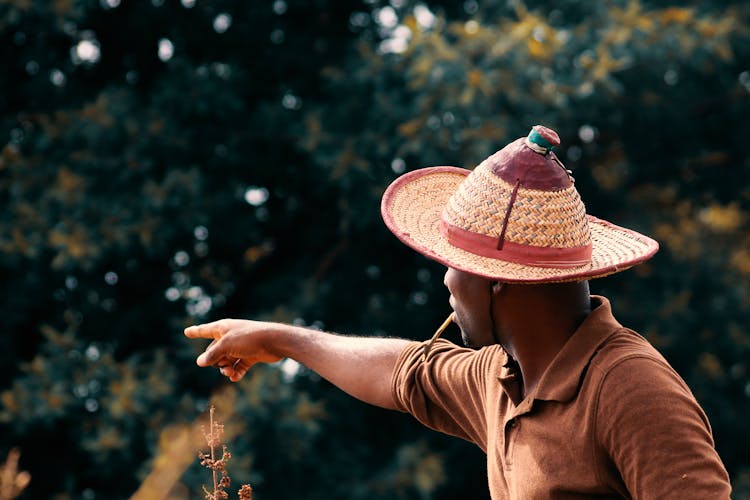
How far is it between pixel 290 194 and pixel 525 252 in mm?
4797

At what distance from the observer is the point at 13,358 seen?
6.49 metres

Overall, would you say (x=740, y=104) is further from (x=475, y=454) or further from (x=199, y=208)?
(x=199, y=208)

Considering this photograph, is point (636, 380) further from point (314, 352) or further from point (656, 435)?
point (314, 352)

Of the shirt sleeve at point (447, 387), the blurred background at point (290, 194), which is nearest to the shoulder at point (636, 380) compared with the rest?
the shirt sleeve at point (447, 387)

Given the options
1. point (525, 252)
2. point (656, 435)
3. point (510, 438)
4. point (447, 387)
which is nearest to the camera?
point (656, 435)

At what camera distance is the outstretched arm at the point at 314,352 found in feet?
9.17

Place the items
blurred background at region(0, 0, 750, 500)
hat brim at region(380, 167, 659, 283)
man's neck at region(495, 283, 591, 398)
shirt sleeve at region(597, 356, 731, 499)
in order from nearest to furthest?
shirt sleeve at region(597, 356, 731, 499) < hat brim at region(380, 167, 659, 283) < man's neck at region(495, 283, 591, 398) < blurred background at region(0, 0, 750, 500)

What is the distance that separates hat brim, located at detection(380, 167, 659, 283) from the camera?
2.08 metres

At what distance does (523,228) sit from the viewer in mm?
2121

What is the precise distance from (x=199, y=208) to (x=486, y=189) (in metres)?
4.24

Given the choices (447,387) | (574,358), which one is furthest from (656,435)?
(447,387)

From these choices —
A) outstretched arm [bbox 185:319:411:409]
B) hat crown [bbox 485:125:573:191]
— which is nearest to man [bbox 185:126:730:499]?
hat crown [bbox 485:125:573:191]

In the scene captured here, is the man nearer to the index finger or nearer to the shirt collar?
the shirt collar

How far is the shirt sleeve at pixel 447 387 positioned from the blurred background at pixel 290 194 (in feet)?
9.62
